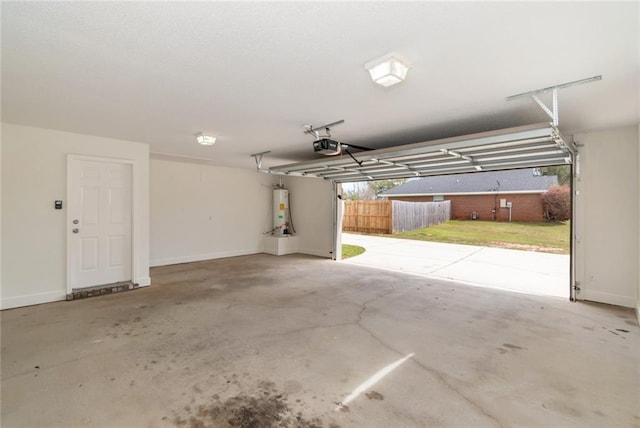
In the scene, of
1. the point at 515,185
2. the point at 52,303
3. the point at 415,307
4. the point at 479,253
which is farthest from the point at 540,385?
the point at 515,185

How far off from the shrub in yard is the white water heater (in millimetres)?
13230

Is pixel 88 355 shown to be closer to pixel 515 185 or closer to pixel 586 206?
pixel 586 206

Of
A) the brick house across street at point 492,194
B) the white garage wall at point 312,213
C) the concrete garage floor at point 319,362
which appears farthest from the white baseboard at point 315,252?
Result: the brick house across street at point 492,194

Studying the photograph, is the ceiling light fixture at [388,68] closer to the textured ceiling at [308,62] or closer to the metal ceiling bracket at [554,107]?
the textured ceiling at [308,62]

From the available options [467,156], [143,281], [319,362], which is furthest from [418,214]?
[319,362]

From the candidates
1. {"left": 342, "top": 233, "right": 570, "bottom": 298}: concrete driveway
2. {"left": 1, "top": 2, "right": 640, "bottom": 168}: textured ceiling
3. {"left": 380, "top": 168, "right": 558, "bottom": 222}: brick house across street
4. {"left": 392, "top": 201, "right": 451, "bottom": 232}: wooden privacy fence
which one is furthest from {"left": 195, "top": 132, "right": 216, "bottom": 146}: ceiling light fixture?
{"left": 380, "top": 168, "right": 558, "bottom": 222}: brick house across street

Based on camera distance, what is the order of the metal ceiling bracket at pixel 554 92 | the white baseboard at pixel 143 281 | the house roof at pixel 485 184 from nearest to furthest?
the metal ceiling bracket at pixel 554 92 < the white baseboard at pixel 143 281 < the house roof at pixel 485 184

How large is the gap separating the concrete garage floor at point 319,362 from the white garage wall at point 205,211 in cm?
263

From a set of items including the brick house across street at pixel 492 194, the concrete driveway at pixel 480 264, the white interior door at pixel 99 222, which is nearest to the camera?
the white interior door at pixel 99 222

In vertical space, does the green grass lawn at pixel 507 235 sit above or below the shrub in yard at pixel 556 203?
below

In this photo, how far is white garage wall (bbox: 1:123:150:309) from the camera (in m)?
3.97

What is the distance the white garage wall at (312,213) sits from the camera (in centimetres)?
791

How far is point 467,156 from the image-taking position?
4406 millimetres

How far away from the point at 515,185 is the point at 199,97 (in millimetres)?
16796
